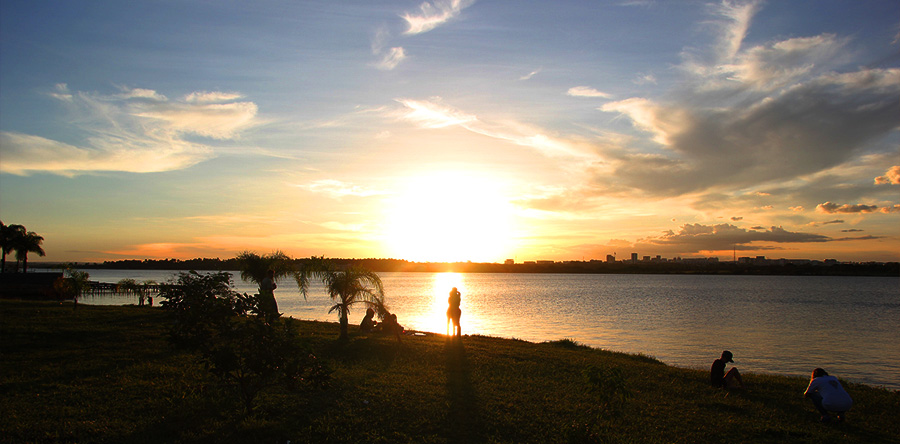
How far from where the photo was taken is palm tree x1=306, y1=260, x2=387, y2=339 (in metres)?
18.7

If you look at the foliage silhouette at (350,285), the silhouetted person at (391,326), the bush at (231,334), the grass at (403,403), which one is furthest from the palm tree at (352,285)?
the bush at (231,334)

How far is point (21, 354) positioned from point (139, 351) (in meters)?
2.71

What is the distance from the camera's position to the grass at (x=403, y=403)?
8.38 meters

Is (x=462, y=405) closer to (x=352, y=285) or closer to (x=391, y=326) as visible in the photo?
(x=352, y=285)

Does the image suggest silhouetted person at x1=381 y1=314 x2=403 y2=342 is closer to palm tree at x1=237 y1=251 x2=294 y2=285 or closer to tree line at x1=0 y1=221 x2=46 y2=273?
palm tree at x1=237 y1=251 x2=294 y2=285

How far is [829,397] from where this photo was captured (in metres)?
10.5

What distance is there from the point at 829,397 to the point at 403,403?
9.14 metres

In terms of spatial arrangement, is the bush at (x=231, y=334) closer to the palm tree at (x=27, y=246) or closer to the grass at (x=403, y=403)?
the grass at (x=403, y=403)

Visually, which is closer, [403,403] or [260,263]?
[403,403]

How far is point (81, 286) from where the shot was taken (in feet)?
91.4

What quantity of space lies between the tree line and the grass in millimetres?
67868

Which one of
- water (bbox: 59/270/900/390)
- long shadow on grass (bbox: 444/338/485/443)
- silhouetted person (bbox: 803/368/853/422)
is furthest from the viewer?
water (bbox: 59/270/900/390)

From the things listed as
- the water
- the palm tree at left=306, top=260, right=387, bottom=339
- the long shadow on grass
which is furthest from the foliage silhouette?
the water

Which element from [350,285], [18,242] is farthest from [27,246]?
[350,285]
